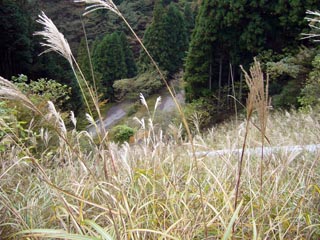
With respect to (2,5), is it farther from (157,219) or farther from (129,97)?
(157,219)

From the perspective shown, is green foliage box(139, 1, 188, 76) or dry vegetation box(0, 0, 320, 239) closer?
dry vegetation box(0, 0, 320, 239)

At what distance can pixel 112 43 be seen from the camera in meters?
30.1

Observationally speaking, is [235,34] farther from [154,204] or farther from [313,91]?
[154,204]

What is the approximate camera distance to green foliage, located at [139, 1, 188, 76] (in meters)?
26.8

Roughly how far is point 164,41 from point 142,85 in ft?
14.4

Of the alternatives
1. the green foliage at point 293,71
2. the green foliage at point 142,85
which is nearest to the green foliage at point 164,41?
the green foliage at point 142,85

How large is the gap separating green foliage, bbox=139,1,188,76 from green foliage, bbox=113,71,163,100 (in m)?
1.63

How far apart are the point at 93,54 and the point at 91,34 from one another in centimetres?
183

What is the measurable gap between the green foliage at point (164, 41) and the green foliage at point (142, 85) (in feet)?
5.34

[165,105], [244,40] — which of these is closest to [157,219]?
[244,40]

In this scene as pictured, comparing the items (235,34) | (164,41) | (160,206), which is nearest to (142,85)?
(164,41)

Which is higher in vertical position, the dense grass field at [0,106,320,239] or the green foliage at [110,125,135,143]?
the dense grass field at [0,106,320,239]

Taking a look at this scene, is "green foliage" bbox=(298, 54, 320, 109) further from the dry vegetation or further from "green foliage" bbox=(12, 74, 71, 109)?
the dry vegetation

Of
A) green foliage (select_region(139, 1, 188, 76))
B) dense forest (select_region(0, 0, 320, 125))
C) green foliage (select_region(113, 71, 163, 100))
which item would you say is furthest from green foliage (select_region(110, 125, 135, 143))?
green foliage (select_region(139, 1, 188, 76))
